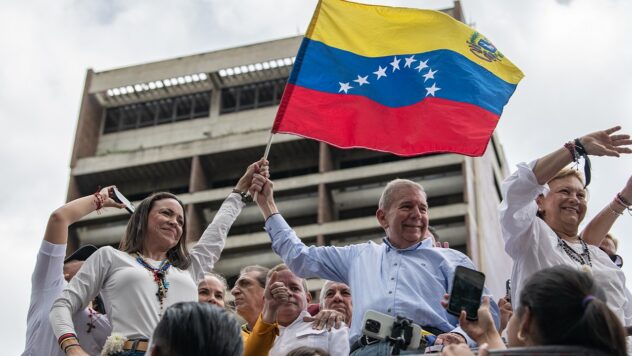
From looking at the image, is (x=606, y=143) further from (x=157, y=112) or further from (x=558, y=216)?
(x=157, y=112)

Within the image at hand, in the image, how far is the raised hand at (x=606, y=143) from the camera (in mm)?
5305

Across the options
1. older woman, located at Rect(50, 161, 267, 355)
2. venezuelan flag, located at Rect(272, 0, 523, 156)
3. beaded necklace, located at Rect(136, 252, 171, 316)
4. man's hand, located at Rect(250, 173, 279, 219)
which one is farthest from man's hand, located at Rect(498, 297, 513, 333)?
beaded necklace, located at Rect(136, 252, 171, 316)

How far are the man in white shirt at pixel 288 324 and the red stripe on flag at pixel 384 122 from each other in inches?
49.7

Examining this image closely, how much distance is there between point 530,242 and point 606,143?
0.72m

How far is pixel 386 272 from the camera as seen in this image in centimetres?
569

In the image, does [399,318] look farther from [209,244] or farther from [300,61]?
[300,61]

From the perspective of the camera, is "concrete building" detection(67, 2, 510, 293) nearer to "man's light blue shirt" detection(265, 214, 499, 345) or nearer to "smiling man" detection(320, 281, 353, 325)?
"smiling man" detection(320, 281, 353, 325)

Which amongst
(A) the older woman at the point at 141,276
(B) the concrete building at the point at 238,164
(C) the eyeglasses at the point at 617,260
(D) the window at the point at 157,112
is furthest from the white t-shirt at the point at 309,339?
(D) the window at the point at 157,112

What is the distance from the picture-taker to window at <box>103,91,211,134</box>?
4766cm

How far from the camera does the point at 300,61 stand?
24.2 feet

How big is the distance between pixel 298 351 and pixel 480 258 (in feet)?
114

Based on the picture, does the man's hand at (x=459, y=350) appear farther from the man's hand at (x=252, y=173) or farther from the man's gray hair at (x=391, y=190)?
the man's hand at (x=252, y=173)

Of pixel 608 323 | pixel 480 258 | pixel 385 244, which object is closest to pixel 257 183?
→ pixel 385 244

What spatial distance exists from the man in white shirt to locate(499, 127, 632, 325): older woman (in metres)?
1.22
